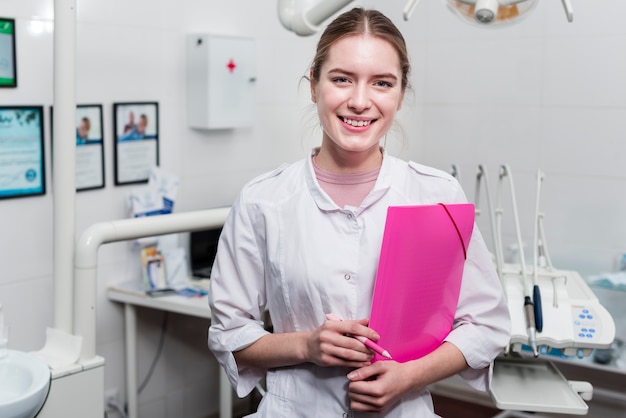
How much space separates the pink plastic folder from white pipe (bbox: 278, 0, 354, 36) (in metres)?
0.80

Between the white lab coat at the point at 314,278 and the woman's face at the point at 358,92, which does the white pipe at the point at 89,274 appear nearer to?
the white lab coat at the point at 314,278

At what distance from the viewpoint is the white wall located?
2254 millimetres

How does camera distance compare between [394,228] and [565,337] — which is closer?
[394,228]

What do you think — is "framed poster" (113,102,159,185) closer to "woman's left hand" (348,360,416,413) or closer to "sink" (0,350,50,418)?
"sink" (0,350,50,418)

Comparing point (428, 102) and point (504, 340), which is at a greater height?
point (428, 102)

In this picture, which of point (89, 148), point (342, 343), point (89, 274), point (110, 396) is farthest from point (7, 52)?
point (342, 343)

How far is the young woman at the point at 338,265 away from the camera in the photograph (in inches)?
46.7

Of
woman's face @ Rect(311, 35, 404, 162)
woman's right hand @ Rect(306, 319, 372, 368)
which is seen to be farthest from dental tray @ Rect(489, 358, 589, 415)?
woman's face @ Rect(311, 35, 404, 162)

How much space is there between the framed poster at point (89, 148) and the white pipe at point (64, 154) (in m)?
0.67

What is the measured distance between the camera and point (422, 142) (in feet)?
10.7

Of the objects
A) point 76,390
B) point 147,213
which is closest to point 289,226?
point 76,390

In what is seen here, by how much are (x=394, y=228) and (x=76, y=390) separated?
0.85m

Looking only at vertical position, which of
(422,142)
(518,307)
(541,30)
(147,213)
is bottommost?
(518,307)

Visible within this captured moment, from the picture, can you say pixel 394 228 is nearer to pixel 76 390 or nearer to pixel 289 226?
pixel 289 226
